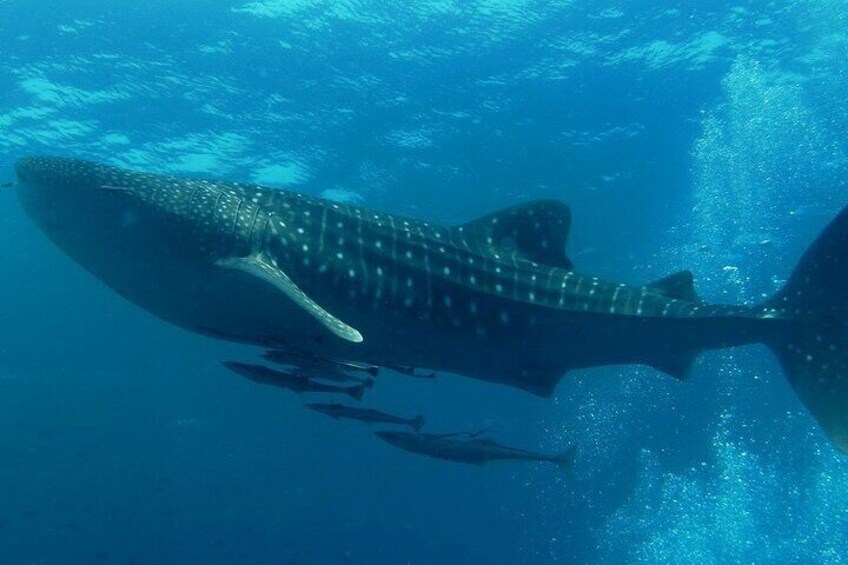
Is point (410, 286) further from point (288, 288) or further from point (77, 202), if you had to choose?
point (77, 202)

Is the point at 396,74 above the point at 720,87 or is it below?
below

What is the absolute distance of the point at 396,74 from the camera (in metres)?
21.6

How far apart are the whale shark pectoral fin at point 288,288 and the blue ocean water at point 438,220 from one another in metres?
14.4

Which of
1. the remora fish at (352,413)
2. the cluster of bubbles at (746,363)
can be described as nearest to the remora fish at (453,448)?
the remora fish at (352,413)

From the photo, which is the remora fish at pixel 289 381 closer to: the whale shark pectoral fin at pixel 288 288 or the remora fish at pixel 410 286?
the remora fish at pixel 410 286

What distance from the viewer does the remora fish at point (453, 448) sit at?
8.84m

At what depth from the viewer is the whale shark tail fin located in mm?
6855

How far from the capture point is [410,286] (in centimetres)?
704

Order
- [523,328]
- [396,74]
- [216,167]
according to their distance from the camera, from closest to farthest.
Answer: [523,328], [396,74], [216,167]

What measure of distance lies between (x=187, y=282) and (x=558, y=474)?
56.6 m

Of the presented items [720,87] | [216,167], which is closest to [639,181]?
[720,87]

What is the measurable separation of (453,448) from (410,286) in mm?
2947

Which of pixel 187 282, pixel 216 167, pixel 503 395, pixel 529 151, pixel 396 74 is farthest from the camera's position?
pixel 503 395

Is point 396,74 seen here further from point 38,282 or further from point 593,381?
point 593,381
